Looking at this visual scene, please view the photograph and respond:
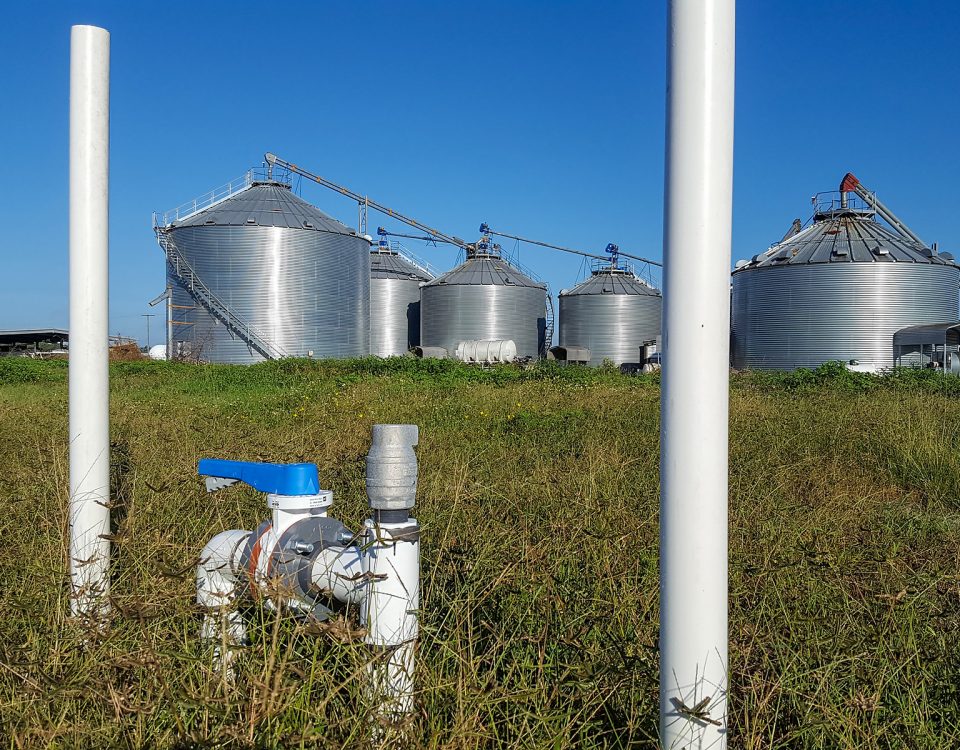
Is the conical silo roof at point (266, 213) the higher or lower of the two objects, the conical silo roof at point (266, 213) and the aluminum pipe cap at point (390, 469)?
the higher

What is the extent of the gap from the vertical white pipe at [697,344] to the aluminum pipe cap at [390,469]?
60 cm

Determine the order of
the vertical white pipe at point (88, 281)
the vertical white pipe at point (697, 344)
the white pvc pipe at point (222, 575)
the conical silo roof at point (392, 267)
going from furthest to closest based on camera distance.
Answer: the conical silo roof at point (392, 267), the vertical white pipe at point (88, 281), the white pvc pipe at point (222, 575), the vertical white pipe at point (697, 344)

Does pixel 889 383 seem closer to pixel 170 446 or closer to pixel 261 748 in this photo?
pixel 170 446

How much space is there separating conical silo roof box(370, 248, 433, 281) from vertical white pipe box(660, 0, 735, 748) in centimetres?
3260

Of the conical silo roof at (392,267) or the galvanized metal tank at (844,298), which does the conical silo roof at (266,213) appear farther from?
the galvanized metal tank at (844,298)

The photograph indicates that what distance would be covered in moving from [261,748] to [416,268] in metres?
35.3

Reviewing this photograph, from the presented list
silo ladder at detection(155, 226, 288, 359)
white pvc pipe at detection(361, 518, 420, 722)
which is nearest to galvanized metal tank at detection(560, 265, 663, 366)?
silo ladder at detection(155, 226, 288, 359)

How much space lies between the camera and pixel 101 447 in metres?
2.51

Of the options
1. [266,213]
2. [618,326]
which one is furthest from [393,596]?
[618,326]

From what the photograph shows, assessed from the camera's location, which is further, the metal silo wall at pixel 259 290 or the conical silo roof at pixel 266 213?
the conical silo roof at pixel 266 213

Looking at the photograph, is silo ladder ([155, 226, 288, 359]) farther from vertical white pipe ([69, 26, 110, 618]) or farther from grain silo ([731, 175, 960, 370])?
vertical white pipe ([69, 26, 110, 618])

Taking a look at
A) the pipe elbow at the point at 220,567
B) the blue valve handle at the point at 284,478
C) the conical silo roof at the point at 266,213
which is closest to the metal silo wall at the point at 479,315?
the conical silo roof at the point at 266,213

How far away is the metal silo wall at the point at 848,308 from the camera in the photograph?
22297mm

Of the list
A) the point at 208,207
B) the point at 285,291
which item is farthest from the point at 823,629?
the point at 208,207
